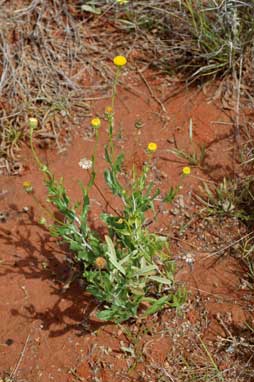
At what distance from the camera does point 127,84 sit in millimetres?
2920

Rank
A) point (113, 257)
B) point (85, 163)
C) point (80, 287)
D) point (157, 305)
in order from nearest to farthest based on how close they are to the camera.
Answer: point (113, 257) → point (157, 305) → point (80, 287) → point (85, 163)

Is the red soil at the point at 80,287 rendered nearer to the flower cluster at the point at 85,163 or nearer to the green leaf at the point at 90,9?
the flower cluster at the point at 85,163

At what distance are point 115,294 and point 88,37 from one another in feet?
5.59

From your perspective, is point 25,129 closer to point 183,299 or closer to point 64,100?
point 64,100

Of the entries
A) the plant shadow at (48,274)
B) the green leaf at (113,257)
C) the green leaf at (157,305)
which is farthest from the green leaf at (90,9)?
the green leaf at (157,305)

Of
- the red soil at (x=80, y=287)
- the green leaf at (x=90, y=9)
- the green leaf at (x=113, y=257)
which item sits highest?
the green leaf at (x=90, y=9)

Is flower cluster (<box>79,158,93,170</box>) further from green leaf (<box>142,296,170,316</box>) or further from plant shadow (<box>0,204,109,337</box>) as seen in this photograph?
green leaf (<box>142,296,170,316</box>)

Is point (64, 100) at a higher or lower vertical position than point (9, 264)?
higher

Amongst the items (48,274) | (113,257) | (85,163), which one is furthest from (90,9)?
(113,257)

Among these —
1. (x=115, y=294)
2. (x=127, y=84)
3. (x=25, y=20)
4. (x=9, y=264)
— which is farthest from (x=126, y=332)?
(x=25, y=20)

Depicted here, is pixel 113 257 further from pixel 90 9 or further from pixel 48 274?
pixel 90 9

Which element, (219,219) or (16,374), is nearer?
(16,374)

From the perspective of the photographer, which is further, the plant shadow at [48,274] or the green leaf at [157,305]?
the plant shadow at [48,274]

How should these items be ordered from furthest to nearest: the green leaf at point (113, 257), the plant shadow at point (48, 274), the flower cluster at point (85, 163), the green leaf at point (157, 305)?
the flower cluster at point (85, 163), the plant shadow at point (48, 274), the green leaf at point (157, 305), the green leaf at point (113, 257)
